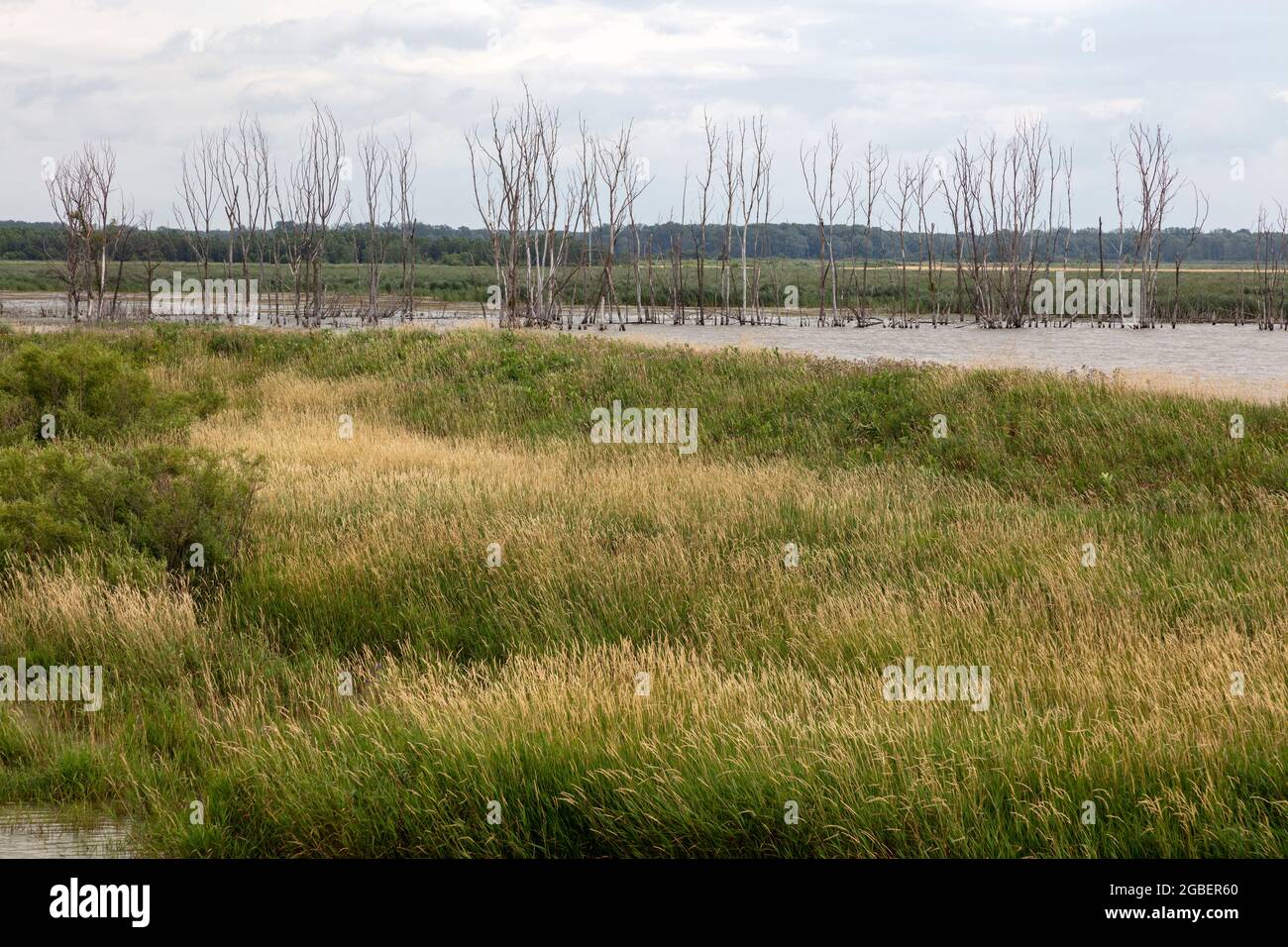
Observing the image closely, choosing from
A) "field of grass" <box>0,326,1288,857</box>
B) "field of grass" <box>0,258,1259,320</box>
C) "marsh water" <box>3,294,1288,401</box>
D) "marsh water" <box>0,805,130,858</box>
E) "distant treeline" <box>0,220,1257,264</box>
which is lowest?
"marsh water" <box>0,805,130,858</box>

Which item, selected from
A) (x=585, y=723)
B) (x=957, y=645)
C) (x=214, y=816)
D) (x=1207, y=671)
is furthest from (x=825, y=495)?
(x=214, y=816)

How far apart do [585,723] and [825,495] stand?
299 inches

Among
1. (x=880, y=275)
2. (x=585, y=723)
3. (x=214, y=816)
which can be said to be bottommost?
(x=214, y=816)

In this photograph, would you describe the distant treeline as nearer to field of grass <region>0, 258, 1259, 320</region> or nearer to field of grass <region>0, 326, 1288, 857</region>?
field of grass <region>0, 258, 1259, 320</region>

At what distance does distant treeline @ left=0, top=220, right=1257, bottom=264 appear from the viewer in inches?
4094

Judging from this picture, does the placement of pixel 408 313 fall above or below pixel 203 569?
above

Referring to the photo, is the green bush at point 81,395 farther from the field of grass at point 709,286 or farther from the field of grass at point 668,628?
the field of grass at point 709,286

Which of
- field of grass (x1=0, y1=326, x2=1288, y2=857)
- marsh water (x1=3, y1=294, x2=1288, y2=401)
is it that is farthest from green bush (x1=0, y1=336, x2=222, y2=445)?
marsh water (x1=3, y1=294, x2=1288, y2=401)

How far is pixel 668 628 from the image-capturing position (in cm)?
834

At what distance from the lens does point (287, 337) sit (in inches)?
1077

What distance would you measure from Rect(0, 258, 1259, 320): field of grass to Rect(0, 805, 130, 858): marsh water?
59.0 meters

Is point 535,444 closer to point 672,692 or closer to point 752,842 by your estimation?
point 672,692

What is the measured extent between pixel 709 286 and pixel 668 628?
79.7 metres

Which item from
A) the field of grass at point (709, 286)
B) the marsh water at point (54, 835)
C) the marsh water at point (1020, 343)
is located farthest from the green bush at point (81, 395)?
the field of grass at point (709, 286)
